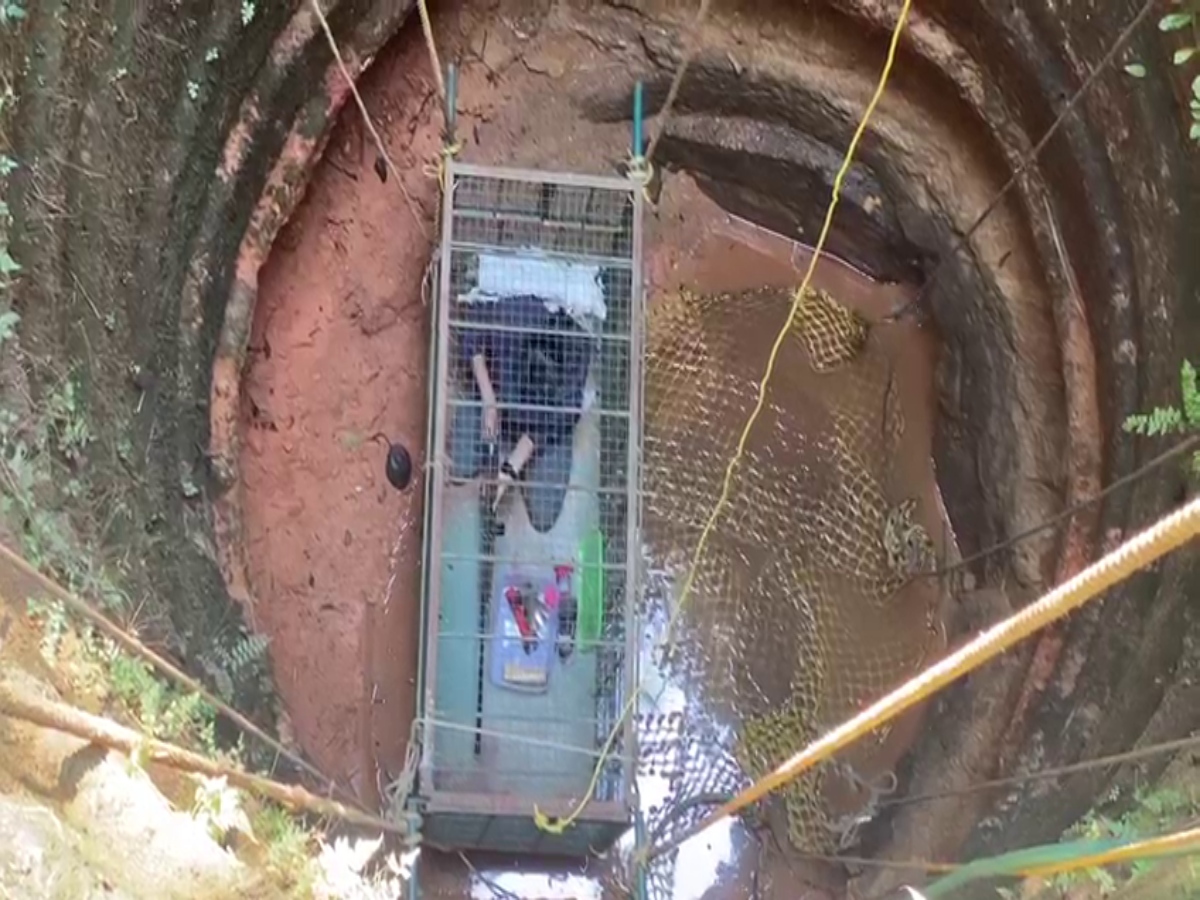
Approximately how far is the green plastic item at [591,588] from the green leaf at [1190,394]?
171 cm

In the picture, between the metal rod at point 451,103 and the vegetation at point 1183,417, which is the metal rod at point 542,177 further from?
the vegetation at point 1183,417

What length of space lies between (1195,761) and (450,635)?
204 cm

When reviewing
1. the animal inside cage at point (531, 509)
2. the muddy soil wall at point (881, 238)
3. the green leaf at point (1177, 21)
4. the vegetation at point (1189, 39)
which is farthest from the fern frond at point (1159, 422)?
the animal inside cage at point (531, 509)

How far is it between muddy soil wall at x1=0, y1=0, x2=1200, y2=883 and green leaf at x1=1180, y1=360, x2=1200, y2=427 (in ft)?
0.41

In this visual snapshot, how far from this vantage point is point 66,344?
318cm

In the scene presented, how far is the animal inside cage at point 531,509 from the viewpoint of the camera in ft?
13.4

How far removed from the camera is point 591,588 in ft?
13.9

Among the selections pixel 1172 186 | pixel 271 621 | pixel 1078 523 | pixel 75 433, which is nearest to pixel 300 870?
pixel 75 433

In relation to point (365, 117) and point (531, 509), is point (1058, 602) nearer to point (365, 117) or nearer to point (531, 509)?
point (531, 509)

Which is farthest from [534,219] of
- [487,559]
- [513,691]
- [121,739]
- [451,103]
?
[121,739]

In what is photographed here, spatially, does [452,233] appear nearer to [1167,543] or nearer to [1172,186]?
[1172,186]

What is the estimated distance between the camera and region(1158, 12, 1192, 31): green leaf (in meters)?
3.60

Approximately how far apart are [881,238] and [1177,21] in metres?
1.51

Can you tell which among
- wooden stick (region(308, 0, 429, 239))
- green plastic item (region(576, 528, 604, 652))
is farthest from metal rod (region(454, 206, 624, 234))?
green plastic item (region(576, 528, 604, 652))
